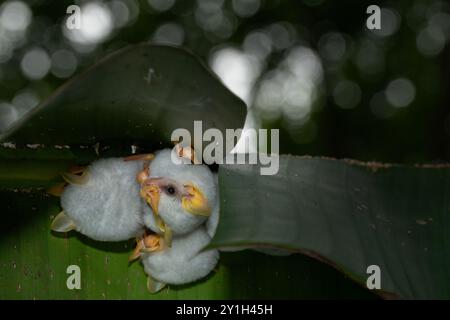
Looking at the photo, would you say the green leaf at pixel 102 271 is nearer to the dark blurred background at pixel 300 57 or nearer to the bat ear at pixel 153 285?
the bat ear at pixel 153 285

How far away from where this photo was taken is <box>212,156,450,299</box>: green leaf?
1.37ft

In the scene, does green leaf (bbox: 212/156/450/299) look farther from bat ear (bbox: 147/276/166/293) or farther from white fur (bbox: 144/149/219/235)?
bat ear (bbox: 147/276/166/293)

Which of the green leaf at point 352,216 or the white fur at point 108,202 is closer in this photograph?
the green leaf at point 352,216

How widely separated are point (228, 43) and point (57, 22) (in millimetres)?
1716

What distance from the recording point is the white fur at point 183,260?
59 cm

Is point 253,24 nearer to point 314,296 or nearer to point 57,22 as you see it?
point 57,22

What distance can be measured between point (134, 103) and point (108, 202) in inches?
5.3

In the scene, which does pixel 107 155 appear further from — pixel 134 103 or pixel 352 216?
pixel 352 216

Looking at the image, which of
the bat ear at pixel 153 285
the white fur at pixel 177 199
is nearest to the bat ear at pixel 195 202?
the white fur at pixel 177 199

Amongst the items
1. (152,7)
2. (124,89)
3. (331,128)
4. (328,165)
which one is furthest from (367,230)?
(331,128)

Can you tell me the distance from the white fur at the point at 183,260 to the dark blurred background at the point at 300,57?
183 inches

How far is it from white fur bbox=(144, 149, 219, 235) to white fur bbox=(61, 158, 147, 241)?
3 centimetres

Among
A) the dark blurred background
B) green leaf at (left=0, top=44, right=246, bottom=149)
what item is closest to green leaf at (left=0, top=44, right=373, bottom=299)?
green leaf at (left=0, top=44, right=246, bottom=149)

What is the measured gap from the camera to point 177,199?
55 cm
